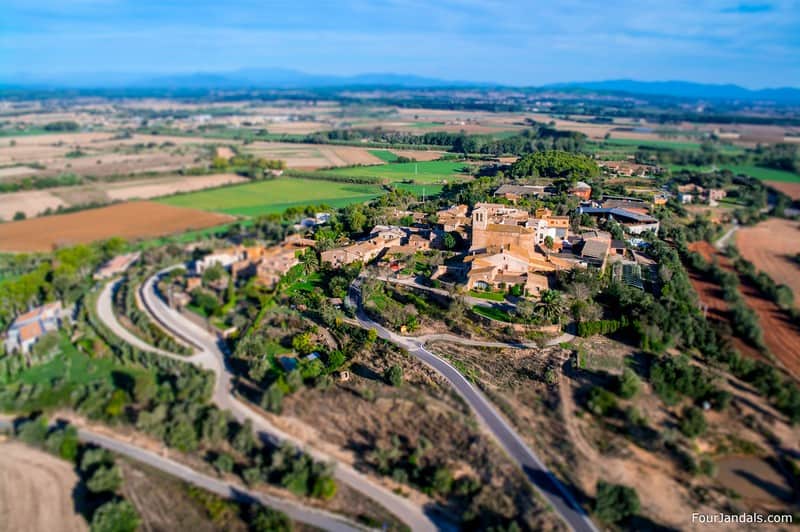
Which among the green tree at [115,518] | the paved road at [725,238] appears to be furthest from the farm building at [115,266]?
the paved road at [725,238]

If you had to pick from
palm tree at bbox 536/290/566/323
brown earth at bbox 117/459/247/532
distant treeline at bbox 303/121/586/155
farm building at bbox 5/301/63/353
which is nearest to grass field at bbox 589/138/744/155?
distant treeline at bbox 303/121/586/155

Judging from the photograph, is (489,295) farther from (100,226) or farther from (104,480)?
(100,226)

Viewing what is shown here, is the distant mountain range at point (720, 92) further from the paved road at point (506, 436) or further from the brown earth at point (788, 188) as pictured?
the paved road at point (506, 436)

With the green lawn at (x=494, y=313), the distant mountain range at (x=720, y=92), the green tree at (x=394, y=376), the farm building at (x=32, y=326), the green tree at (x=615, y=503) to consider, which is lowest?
the green tree at (x=615, y=503)

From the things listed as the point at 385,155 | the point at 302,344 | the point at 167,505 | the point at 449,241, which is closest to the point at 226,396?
the point at 302,344

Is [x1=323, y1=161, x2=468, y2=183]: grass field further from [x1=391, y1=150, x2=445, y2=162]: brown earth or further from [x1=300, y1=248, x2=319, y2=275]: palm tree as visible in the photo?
[x1=300, y1=248, x2=319, y2=275]: palm tree
